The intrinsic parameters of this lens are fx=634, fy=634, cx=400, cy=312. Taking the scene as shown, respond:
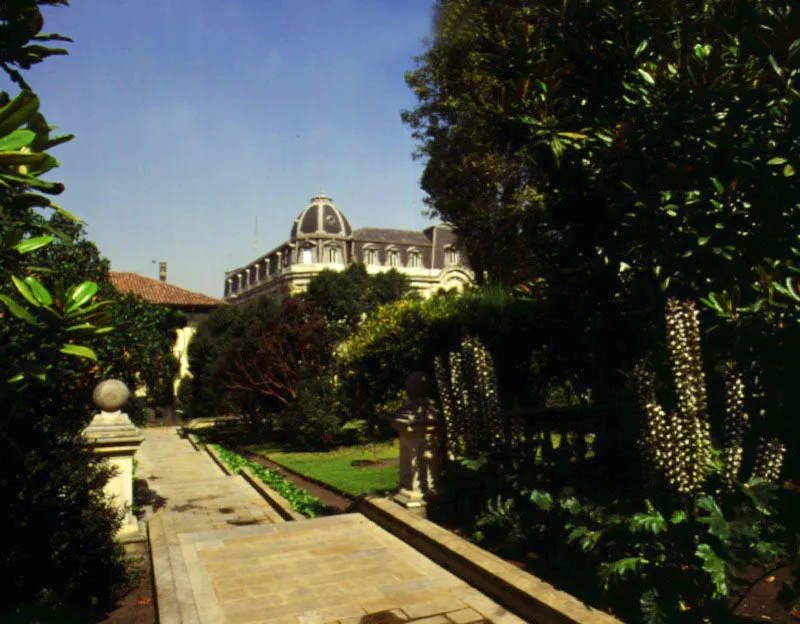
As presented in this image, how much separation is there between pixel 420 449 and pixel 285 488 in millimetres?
5213

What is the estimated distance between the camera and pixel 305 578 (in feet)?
20.2

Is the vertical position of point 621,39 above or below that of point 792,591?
above

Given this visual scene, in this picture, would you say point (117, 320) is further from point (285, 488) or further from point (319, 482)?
point (319, 482)

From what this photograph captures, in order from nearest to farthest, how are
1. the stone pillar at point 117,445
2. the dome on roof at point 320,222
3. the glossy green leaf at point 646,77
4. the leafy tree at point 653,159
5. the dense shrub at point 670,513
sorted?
the dense shrub at point 670,513, the leafy tree at point 653,159, the glossy green leaf at point 646,77, the stone pillar at point 117,445, the dome on roof at point 320,222

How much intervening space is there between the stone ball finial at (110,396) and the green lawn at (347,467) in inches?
151

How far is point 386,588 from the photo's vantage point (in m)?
5.82

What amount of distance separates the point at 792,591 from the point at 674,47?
15.7 feet

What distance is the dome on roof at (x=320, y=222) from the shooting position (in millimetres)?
58862

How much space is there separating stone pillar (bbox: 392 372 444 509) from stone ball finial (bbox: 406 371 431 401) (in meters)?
0.11

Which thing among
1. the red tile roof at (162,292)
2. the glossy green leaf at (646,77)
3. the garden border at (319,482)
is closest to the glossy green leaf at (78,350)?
the glossy green leaf at (646,77)

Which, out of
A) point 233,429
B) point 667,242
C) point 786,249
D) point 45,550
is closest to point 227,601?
point 45,550

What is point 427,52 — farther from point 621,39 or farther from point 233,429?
point 233,429

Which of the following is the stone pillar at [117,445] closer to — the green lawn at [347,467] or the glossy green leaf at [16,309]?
the green lawn at [347,467]

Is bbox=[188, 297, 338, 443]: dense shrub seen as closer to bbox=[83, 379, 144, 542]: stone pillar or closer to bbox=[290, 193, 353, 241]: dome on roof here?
bbox=[83, 379, 144, 542]: stone pillar
